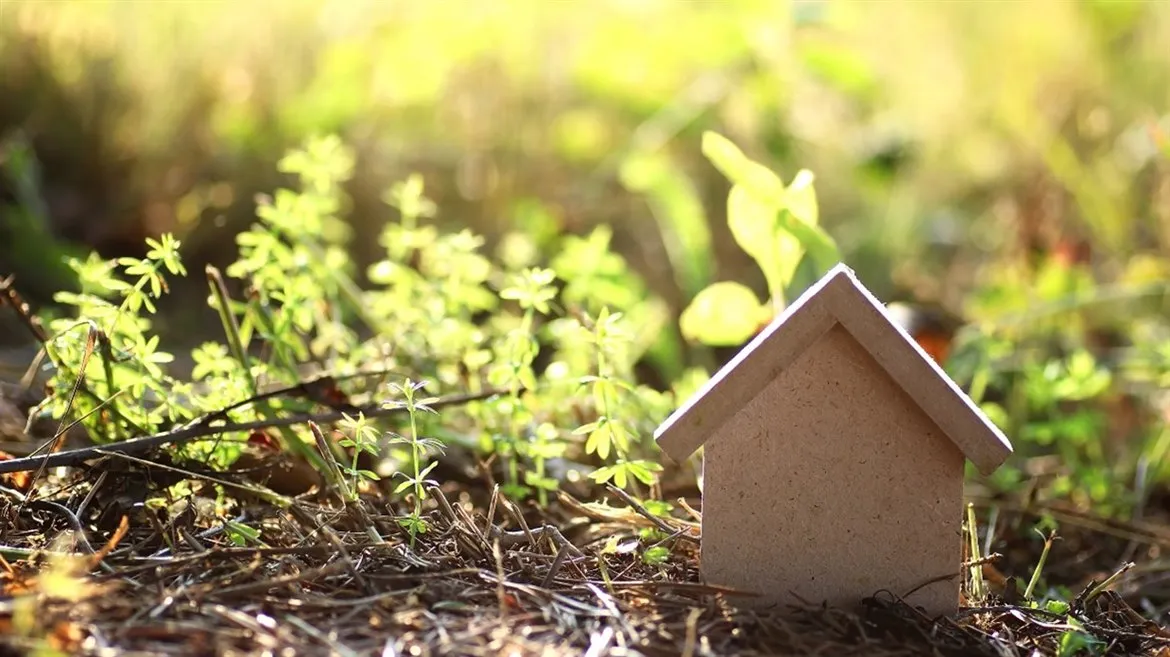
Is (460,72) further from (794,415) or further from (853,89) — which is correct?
(794,415)

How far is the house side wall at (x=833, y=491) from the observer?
1566mm

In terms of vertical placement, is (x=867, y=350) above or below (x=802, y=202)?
below

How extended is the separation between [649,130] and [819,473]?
2546 millimetres

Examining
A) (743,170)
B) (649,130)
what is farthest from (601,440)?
(649,130)

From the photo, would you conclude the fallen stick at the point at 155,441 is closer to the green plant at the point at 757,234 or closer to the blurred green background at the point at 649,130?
the green plant at the point at 757,234

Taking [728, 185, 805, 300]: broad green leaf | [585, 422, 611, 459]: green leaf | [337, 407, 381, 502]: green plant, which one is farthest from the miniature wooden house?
[728, 185, 805, 300]: broad green leaf

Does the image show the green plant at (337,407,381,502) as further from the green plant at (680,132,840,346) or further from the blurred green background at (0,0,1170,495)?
the blurred green background at (0,0,1170,495)

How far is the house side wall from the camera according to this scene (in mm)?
1566

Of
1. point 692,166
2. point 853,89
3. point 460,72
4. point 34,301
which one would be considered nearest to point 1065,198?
point 853,89

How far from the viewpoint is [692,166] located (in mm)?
4262

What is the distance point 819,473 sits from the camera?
158cm

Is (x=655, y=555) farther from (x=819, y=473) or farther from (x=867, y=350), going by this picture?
(x=867, y=350)

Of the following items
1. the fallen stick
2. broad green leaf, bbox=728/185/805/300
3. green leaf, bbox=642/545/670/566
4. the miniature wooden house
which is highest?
broad green leaf, bbox=728/185/805/300

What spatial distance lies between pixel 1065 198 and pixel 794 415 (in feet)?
9.03
